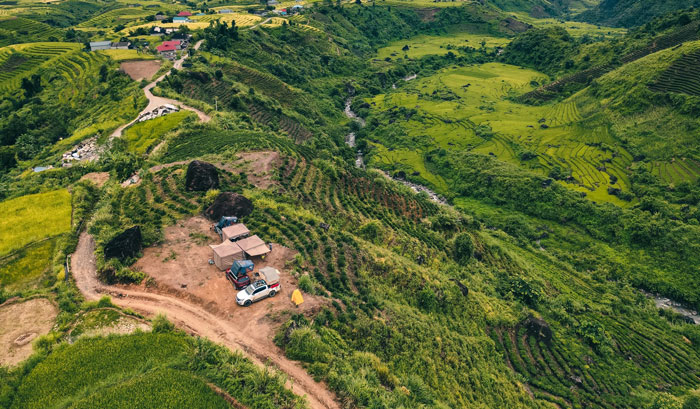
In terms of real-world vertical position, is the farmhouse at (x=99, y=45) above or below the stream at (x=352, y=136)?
above

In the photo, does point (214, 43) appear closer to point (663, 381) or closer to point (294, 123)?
point (294, 123)

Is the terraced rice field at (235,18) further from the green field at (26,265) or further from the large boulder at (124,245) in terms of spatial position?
the large boulder at (124,245)

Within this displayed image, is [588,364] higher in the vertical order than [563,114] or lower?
lower

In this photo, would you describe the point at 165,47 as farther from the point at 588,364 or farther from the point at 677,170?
the point at 677,170

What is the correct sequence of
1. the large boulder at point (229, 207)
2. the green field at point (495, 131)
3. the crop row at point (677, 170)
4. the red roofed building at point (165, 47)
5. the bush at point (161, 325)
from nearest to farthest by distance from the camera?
the bush at point (161, 325), the large boulder at point (229, 207), the crop row at point (677, 170), the green field at point (495, 131), the red roofed building at point (165, 47)

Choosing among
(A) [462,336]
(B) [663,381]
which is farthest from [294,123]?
(B) [663,381]

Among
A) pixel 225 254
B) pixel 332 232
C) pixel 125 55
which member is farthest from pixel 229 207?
pixel 125 55

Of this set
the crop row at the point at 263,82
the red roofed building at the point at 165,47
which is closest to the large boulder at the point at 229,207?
the crop row at the point at 263,82

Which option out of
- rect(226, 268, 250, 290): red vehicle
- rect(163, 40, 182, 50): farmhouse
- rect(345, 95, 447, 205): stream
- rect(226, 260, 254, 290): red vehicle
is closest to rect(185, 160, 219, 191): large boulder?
rect(226, 260, 254, 290): red vehicle

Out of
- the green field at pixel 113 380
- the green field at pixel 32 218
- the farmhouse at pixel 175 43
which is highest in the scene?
the farmhouse at pixel 175 43
